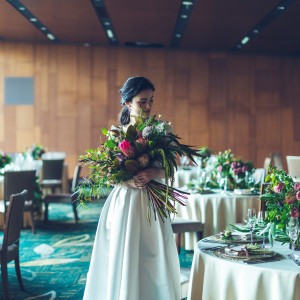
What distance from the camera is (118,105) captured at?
40.2 ft

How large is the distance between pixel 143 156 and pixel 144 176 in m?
0.13

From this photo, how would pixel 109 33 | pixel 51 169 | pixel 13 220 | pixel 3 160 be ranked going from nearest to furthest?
pixel 13 220 < pixel 3 160 < pixel 51 169 < pixel 109 33

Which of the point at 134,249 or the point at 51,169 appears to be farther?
the point at 51,169

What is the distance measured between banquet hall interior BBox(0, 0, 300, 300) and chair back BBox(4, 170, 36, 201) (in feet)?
0.05

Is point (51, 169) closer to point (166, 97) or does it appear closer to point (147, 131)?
point (166, 97)

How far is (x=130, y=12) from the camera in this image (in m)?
8.73

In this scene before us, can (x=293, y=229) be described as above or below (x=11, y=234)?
above

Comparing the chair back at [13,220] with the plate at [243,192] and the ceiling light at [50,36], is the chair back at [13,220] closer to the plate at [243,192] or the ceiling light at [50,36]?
the plate at [243,192]

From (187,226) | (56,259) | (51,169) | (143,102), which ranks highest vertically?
(143,102)

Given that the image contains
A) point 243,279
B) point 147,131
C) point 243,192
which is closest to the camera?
point 243,279

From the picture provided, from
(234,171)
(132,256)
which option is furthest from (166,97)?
(132,256)

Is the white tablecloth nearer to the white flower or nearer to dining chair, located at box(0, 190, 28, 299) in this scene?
dining chair, located at box(0, 190, 28, 299)

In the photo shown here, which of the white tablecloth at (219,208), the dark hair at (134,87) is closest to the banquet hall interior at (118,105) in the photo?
the white tablecloth at (219,208)

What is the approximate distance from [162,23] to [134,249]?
7702mm
